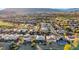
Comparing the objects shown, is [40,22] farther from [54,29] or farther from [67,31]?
[67,31]

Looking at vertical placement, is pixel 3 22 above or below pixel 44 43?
above
